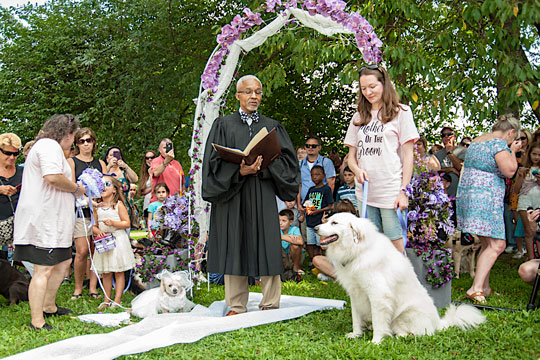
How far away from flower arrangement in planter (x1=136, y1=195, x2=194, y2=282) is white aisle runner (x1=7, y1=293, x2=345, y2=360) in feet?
3.01

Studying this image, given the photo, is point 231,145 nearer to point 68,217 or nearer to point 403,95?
point 68,217

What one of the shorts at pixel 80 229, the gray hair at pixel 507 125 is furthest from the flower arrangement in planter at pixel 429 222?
the shorts at pixel 80 229

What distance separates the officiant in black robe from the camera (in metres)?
5.05

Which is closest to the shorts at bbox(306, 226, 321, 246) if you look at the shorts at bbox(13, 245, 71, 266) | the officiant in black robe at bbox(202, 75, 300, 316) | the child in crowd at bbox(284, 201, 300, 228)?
the child in crowd at bbox(284, 201, 300, 228)

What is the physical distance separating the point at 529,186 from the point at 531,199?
0.19 m

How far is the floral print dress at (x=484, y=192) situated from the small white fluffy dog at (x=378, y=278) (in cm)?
189

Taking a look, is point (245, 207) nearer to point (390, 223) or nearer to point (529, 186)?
point (390, 223)

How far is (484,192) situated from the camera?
18.7 feet

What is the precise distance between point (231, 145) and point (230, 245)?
1040mm

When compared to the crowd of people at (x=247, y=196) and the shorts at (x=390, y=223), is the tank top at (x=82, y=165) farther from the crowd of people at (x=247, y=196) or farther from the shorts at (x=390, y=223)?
the shorts at (x=390, y=223)

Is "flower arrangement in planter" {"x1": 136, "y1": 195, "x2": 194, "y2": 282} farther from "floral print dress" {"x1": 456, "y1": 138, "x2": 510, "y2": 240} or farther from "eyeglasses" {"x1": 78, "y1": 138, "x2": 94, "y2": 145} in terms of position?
"floral print dress" {"x1": 456, "y1": 138, "x2": 510, "y2": 240}

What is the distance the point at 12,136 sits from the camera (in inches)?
252

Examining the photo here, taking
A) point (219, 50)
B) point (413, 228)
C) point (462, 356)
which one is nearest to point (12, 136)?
point (219, 50)

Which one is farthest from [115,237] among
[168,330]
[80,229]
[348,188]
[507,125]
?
[507,125]
